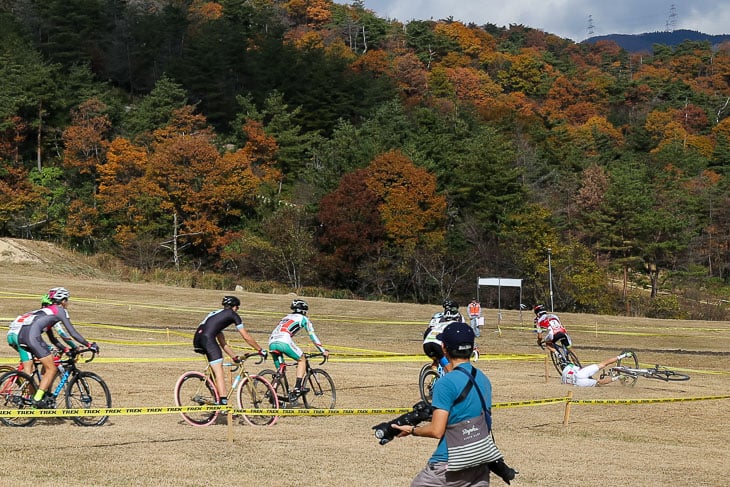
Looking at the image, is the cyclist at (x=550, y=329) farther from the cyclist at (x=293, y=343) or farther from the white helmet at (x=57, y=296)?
the white helmet at (x=57, y=296)

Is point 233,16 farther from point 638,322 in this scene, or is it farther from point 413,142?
point 638,322

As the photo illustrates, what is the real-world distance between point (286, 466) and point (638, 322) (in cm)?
4188

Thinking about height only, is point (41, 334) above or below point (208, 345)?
above

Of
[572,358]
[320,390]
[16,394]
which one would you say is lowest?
[572,358]

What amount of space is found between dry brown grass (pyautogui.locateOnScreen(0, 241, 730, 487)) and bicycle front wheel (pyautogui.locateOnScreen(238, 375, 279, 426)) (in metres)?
0.39

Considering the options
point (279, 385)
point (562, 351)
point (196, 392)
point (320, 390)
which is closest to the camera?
point (196, 392)

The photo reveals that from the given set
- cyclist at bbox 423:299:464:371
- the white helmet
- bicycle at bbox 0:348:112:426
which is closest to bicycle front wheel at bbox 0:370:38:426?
bicycle at bbox 0:348:112:426

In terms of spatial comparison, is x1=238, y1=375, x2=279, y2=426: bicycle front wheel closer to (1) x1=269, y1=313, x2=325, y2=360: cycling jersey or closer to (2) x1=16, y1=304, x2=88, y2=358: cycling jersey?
(1) x1=269, y1=313, x2=325, y2=360: cycling jersey

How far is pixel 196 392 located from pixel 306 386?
297cm

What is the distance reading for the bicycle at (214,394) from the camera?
50.4 feet

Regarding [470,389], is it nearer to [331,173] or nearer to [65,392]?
[65,392]

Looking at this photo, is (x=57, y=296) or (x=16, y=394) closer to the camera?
(x=16, y=394)

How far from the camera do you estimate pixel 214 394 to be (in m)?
15.4

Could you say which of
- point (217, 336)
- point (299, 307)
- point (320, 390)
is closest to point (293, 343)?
point (299, 307)
